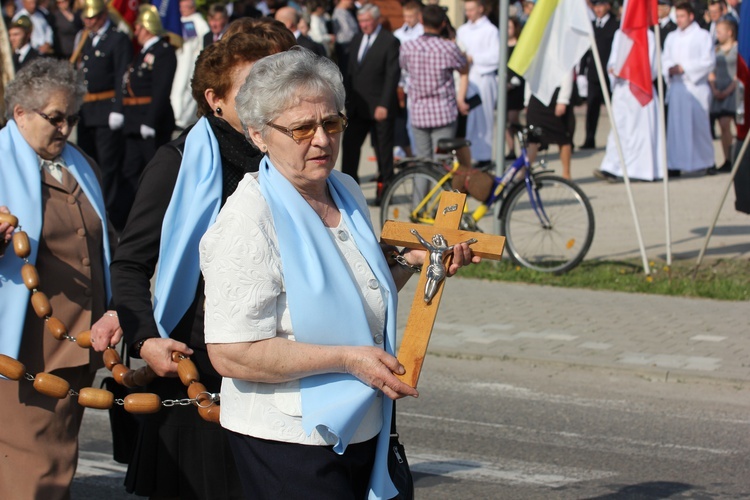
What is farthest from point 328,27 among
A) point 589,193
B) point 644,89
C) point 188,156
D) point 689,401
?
point 188,156

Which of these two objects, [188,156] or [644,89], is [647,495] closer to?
[188,156]

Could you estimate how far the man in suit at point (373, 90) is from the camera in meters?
13.2

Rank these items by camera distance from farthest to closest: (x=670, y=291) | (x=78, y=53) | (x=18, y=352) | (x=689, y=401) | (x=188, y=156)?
(x=78, y=53) → (x=670, y=291) → (x=689, y=401) → (x=18, y=352) → (x=188, y=156)

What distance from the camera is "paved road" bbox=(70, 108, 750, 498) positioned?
7559mm

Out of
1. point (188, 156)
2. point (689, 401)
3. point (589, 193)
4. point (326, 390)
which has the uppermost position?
point (188, 156)

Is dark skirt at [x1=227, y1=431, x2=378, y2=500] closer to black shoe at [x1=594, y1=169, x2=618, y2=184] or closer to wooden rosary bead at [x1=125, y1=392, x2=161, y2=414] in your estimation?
wooden rosary bead at [x1=125, y1=392, x2=161, y2=414]

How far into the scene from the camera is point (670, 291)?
980cm

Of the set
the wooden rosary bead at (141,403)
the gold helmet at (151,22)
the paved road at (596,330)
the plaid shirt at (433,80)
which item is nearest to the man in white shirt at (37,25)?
the gold helmet at (151,22)

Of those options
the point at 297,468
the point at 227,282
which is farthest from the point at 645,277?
the point at 227,282

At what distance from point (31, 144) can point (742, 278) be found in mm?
7115

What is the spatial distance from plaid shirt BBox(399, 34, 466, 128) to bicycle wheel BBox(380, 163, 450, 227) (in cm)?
124

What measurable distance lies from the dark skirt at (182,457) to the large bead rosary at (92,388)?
0.12m

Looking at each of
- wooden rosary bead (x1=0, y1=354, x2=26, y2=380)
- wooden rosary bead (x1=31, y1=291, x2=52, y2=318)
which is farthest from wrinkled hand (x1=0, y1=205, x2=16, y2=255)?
wooden rosary bead (x1=0, y1=354, x2=26, y2=380)

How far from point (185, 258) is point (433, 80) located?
955 centimetres
